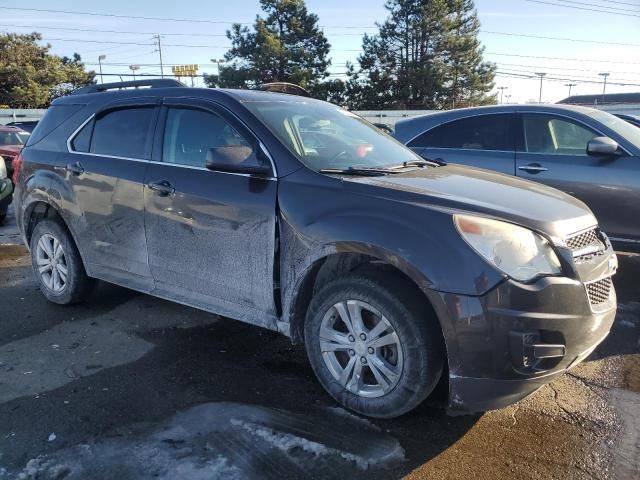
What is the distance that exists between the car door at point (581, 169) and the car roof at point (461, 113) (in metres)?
0.10

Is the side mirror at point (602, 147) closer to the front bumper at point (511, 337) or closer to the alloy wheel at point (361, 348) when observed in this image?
the front bumper at point (511, 337)

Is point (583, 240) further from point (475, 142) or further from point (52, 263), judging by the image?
point (52, 263)

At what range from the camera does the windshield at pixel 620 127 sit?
5.55 metres

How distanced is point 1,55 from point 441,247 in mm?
53521

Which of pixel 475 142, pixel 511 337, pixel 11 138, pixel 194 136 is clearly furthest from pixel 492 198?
pixel 11 138

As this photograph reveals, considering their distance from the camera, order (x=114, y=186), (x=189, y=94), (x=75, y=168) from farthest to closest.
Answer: (x=75, y=168), (x=114, y=186), (x=189, y=94)

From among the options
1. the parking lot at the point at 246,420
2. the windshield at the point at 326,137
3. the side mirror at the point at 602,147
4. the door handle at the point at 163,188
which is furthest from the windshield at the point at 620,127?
the door handle at the point at 163,188

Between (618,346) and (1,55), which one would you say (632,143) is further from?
(1,55)

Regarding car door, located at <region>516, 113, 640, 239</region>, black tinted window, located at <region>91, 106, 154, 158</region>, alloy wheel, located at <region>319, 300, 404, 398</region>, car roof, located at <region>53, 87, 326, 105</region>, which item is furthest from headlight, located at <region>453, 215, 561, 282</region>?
car door, located at <region>516, 113, 640, 239</region>

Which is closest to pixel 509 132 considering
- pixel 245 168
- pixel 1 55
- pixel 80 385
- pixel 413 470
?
pixel 245 168

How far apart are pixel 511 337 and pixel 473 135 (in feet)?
13.5

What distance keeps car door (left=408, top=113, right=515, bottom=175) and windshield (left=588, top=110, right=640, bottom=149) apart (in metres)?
0.85

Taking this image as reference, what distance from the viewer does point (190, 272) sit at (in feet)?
12.5

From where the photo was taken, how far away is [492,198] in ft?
10.3
